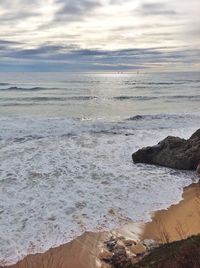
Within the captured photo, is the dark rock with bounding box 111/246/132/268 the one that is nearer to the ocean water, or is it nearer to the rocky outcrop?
the ocean water

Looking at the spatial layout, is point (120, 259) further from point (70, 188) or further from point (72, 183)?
point (72, 183)

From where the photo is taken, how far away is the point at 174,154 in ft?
52.0

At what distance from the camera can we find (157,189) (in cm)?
1309

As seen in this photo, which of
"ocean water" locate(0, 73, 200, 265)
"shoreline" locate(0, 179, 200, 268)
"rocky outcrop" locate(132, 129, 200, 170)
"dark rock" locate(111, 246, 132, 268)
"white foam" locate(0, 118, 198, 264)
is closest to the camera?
"dark rock" locate(111, 246, 132, 268)

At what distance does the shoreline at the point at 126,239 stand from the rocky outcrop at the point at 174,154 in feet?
12.1

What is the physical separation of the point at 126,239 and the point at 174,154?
7.03 m

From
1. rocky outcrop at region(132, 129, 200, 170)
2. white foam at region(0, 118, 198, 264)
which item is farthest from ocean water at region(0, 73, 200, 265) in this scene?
rocky outcrop at region(132, 129, 200, 170)

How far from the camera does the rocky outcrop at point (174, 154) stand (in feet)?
50.5

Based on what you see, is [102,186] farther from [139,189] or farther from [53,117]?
[53,117]

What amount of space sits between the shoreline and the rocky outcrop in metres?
3.69

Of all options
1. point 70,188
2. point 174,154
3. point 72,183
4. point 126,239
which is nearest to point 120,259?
point 126,239

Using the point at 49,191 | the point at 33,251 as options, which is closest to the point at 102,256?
the point at 33,251

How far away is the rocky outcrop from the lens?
15.4 meters

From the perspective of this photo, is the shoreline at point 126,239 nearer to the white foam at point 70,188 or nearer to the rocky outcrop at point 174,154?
the white foam at point 70,188
